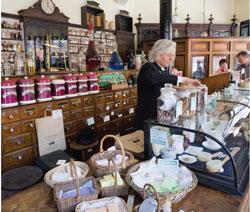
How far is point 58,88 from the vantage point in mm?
3084

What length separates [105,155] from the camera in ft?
4.77

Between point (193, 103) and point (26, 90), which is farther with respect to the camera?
point (26, 90)

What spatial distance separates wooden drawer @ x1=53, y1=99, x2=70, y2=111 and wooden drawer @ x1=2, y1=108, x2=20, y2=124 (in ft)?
1.61

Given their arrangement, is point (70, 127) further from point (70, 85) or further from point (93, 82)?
point (93, 82)

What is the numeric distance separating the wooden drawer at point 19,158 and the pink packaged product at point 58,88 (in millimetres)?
708

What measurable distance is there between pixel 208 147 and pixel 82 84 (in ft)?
7.33

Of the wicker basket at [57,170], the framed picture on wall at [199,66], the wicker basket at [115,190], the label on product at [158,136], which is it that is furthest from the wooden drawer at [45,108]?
the framed picture on wall at [199,66]

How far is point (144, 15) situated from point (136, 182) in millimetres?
6679

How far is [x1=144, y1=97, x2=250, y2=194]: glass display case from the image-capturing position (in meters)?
1.27

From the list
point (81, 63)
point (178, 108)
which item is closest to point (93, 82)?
point (81, 63)

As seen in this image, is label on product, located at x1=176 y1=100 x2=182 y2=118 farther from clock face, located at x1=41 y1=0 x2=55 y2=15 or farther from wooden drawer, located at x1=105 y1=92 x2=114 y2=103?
clock face, located at x1=41 y1=0 x2=55 y2=15

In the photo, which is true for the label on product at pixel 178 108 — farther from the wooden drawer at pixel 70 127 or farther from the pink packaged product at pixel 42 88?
the wooden drawer at pixel 70 127

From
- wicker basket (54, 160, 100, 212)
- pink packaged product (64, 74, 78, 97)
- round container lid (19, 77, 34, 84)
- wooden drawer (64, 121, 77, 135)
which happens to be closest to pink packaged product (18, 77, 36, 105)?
round container lid (19, 77, 34, 84)

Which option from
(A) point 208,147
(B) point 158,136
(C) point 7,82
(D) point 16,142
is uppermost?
(C) point 7,82
